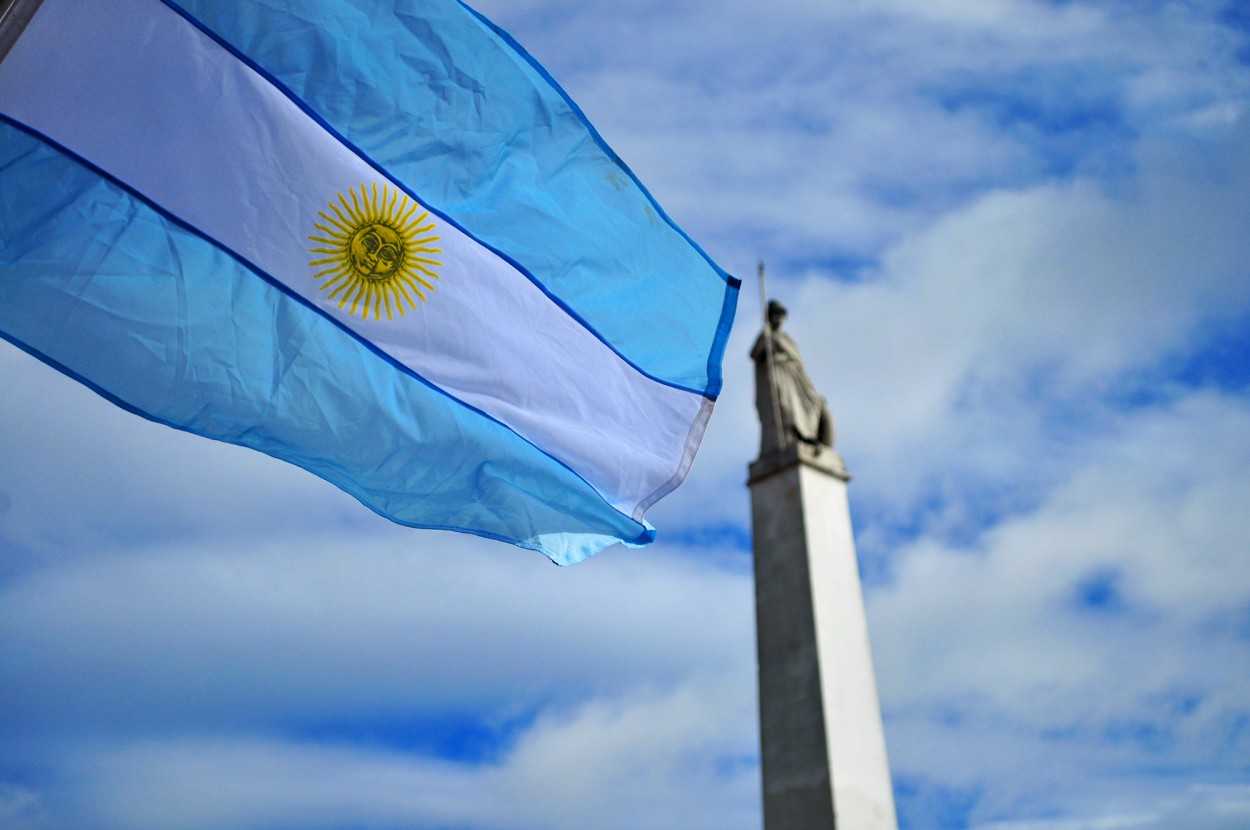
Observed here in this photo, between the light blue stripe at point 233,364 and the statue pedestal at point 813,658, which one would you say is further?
the statue pedestal at point 813,658

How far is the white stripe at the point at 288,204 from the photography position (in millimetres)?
3879

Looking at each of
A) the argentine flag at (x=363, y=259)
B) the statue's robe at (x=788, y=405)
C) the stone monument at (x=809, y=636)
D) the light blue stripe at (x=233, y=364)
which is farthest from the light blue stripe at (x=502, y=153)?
the statue's robe at (x=788, y=405)

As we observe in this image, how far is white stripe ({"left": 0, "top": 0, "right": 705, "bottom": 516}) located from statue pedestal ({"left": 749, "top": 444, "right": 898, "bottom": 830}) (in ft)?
12.0

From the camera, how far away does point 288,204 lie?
4363 millimetres

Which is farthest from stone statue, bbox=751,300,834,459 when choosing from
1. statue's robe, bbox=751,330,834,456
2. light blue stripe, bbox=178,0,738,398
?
light blue stripe, bbox=178,0,738,398

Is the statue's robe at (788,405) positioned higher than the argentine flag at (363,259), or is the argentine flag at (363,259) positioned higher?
the statue's robe at (788,405)

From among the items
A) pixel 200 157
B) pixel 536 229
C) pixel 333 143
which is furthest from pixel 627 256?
pixel 200 157

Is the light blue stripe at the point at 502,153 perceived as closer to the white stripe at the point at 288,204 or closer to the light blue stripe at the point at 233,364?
the white stripe at the point at 288,204

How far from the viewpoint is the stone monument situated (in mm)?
8289

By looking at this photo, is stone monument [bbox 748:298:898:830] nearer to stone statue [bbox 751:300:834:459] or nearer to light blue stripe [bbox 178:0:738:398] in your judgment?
stone statue [bbox 751:300:834:459]

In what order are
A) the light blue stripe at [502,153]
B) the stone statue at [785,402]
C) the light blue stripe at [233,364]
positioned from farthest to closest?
the stone statue at [785,402] < the light blue stripe at [502,153] < the light blue stripe at [233,364]

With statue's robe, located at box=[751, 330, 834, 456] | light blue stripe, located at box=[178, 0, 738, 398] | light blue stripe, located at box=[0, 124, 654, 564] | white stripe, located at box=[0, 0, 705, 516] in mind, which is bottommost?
light blue stripe, located at box=[0, 124, 654, 564]

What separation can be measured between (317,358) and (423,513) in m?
0.77

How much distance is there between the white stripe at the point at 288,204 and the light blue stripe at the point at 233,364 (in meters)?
0.09
